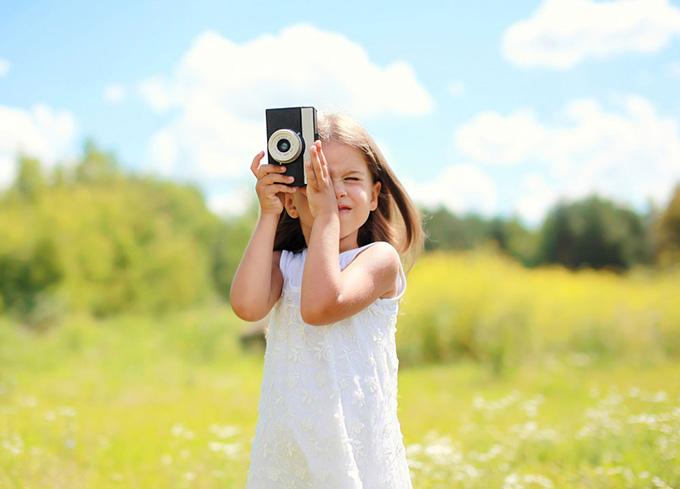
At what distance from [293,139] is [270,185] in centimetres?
14

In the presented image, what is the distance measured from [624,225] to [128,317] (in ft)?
56.2

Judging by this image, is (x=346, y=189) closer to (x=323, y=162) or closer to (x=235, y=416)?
(x=323, y=162)

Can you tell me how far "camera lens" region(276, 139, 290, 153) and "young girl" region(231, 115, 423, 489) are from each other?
6 cm

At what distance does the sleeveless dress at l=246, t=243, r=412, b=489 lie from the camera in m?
1.87

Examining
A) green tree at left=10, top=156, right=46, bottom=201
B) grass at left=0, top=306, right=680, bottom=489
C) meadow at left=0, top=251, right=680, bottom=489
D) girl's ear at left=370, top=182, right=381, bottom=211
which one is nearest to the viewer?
girl's ear at left=370, top=182, right=381, bottom=211

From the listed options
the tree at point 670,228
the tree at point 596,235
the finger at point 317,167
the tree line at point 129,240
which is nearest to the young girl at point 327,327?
the finger at point 317,167

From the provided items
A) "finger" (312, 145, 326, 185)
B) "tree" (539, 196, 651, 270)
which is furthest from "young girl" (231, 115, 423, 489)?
"tree" (539, 196, 651, 270)

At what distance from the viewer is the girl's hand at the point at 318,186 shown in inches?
73.5

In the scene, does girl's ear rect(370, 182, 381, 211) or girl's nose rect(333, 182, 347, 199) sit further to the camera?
girl's ear rect(370, 182, 381, 211)

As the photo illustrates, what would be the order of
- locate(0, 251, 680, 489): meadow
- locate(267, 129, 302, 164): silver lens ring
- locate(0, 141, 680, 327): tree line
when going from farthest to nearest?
locate(0, 141, 680, 327): tree line, locate(0, 251, 680, 489): meadow, locate(267, 129, 302, 164): silver lens ring

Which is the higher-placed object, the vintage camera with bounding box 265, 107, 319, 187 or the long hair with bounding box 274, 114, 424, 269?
the vintage camera with bounding box 265, 107, 319, 187

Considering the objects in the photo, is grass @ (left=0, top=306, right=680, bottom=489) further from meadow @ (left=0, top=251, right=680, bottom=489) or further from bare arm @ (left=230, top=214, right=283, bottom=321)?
bare arm @ (left=230, top=214, right=283, bottom=321)

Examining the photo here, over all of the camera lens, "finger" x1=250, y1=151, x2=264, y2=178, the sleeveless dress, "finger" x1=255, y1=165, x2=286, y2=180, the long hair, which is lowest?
the sleeveless dress

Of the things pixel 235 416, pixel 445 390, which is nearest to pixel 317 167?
pixel 235 416
